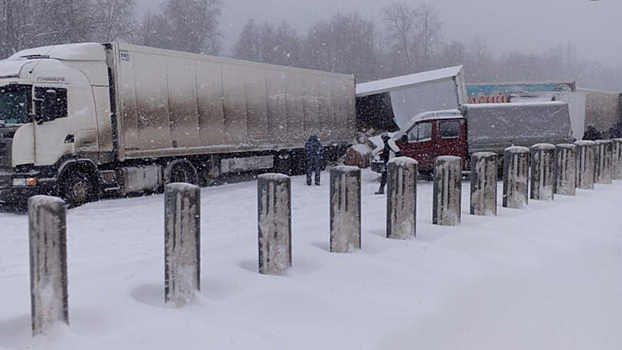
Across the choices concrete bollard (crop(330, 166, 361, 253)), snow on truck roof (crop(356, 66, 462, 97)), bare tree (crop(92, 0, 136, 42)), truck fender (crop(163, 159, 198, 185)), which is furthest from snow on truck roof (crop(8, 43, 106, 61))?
bare tree (crop(92, 0, 136, 42))

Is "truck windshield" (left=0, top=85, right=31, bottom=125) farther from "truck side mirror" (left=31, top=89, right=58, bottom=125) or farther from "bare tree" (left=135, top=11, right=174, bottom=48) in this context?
"bare tree" (left=135, top=11, right=174, bottom=48)

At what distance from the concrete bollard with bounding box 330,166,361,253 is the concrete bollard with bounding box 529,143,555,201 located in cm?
490

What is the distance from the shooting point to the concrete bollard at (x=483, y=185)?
8.96 metres

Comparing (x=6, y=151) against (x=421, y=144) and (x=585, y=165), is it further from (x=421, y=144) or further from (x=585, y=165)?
(x=421, y=144)

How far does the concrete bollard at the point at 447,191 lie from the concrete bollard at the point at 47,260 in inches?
191

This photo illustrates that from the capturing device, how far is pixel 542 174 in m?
10.7

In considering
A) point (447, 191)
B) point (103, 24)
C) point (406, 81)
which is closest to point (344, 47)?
point (103, 24)

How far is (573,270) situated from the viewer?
6957 millimetres

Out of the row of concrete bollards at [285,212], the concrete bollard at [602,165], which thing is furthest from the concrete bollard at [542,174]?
the concrete bollard at [602,165]

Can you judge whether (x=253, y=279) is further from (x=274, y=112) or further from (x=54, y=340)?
(x=274, y=112)

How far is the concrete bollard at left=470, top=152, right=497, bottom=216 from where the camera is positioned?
896 centimetres

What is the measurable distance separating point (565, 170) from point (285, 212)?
7.28 meters

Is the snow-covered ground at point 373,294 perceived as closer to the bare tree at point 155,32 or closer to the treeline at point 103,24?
the treeline at point 103,24

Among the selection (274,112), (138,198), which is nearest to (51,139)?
(138,198)
